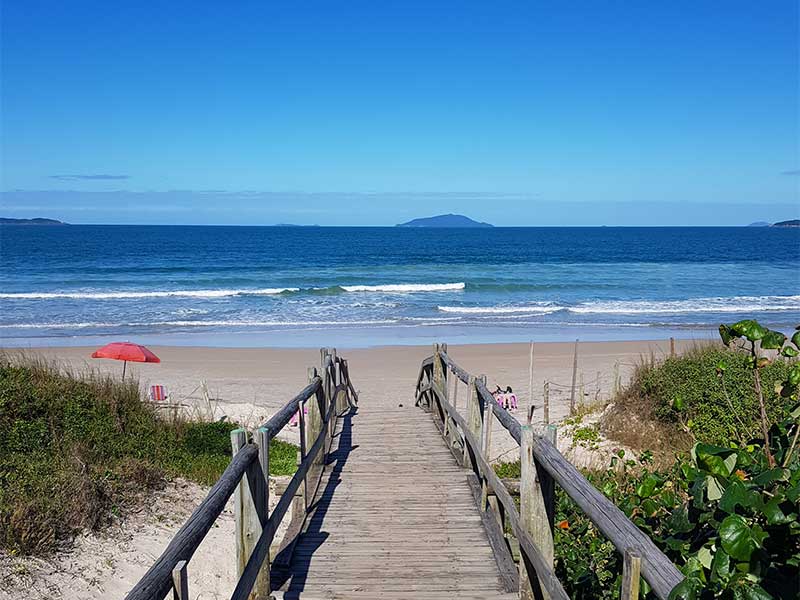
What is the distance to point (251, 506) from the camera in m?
4.37

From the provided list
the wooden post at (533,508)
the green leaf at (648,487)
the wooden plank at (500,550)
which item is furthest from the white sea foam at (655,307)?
the green leaf at (648,487)

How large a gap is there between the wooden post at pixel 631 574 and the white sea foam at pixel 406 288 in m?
42.4

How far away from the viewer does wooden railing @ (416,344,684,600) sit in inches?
101

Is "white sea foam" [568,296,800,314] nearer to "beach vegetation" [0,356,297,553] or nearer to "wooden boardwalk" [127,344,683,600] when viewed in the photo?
"beach vegetation" [0,356,297,553]

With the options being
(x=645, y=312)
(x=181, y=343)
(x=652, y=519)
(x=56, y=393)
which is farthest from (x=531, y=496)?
(x=645, y=312)

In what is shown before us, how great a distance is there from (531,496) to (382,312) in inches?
1260

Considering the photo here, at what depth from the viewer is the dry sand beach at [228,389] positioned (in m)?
6.52

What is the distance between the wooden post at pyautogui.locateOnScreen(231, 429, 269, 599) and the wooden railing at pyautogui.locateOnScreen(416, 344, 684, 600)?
1.61 meters

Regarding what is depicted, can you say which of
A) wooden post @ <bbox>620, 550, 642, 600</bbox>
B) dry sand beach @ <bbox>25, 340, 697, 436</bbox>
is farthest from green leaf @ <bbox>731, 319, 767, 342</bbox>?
dry sand beach @ <bbox>25, 340, 697, 436</bbox>

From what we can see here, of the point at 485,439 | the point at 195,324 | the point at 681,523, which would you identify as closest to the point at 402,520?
the point at 485,439

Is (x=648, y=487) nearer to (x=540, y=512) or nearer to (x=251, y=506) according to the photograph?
(x=540, y=512)

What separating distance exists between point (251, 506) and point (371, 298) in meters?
37.4

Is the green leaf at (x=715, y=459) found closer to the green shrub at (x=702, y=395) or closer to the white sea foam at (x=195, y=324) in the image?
the green shrub at (x=702, y=395)

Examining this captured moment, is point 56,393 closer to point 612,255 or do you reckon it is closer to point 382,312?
point 382,312
